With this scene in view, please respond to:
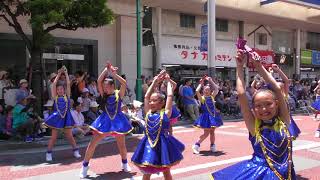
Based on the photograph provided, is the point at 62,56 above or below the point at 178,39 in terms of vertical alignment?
below

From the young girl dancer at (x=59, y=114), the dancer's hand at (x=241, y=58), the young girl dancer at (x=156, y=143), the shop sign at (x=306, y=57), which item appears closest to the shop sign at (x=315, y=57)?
the shop sign at (x=306, y=57)

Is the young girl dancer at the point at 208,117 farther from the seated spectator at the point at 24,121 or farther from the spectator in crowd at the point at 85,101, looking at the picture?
the spectator in crowd at the point at 85,101

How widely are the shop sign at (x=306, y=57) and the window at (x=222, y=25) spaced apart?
801 centimetres

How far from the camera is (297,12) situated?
89.9ft

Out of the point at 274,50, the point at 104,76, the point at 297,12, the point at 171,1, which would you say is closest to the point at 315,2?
the point at 297,12

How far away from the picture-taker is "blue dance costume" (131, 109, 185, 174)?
5598 millimetres

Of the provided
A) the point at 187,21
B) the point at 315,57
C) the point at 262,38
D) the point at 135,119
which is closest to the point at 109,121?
the point at 135,119

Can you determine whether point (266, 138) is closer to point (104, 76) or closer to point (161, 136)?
point (161, 136)

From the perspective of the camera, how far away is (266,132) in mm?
3783

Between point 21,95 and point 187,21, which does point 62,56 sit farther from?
point 187,21

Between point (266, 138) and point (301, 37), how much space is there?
29.2 metres

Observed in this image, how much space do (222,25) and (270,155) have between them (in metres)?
22.4

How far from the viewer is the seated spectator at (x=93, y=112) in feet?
44.3

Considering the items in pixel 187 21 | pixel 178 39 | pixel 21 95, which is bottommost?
pixel 21 95
